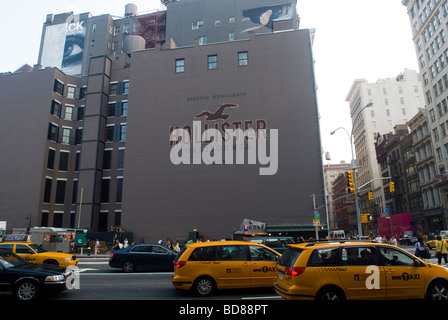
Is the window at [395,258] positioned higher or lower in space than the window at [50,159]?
lower

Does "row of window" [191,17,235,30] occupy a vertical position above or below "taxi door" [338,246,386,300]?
above

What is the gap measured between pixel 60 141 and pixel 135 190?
16260 mm

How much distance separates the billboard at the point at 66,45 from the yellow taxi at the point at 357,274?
66559 millimetres

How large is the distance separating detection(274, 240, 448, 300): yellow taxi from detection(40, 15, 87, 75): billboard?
218ft

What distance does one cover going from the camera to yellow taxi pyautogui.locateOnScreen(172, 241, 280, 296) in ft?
32.3

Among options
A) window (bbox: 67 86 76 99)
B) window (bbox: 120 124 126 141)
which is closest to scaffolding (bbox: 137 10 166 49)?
window (bbox: 67 86 76 99)

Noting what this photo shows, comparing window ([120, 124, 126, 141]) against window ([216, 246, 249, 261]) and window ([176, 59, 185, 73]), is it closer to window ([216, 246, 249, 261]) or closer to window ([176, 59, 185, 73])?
window ([176, 59, 185, 73])

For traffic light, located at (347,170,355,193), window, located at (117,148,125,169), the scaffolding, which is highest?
the scaffolding

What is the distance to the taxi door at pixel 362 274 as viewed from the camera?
755 centimetres

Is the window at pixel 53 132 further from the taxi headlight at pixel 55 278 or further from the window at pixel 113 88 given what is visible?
the taxi headlight at pixel 55 278

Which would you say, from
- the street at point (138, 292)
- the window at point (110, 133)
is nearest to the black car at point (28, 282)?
the street at point (138, 292)

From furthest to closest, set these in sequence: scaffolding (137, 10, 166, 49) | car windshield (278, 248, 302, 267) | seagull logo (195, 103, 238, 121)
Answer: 1. scaffolding (137, 10, 166, 49)
2. seagull logo (195, 103, 238, 121)
3. car windshield (278, 248, 302, 267)

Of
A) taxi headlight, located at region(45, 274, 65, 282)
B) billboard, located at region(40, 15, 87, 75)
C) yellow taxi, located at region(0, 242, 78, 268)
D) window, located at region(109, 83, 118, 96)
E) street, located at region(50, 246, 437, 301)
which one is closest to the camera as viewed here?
taxi headlight, located at region(45, 274, 65, 282)

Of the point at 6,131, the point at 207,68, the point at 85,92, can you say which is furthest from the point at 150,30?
the point at 6,131
